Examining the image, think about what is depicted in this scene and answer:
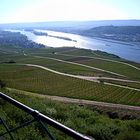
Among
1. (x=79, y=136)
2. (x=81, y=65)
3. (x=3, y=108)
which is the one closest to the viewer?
(x=79, y=136)

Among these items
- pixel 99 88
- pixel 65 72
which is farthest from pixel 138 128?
pixel 65 72

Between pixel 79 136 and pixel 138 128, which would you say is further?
pixel 138 128

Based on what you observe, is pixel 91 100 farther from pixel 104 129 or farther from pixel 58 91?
pixel 104 129

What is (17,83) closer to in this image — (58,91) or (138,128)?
(58,91)

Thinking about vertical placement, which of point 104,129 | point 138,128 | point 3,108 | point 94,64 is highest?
point 3,108

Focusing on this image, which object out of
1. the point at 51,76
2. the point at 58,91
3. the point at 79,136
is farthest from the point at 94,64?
the point at 79,136

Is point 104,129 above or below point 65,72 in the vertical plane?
above

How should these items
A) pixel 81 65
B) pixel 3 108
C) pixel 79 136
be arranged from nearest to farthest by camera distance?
1. pixel 79 136
2. pixel 3 108
3. pixel 81 65
